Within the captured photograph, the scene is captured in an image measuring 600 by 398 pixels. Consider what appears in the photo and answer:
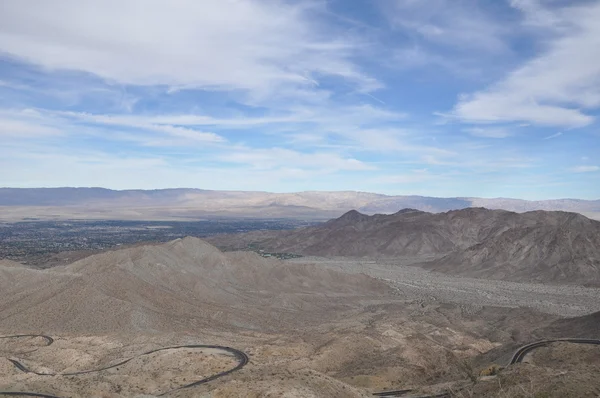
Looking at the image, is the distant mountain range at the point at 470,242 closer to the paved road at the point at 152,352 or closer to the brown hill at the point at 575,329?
the brown hill at the point at 575,329

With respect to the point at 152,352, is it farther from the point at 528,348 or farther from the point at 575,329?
the point at 575,329

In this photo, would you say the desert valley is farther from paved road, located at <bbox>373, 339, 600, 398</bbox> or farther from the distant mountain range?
the distant mountain range

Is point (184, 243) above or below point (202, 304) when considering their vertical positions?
above

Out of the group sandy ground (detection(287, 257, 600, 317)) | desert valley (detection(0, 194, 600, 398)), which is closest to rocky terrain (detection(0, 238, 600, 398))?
desert valley (detection(0, 194, 600, 398))

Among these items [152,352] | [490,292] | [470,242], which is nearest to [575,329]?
[152,352]

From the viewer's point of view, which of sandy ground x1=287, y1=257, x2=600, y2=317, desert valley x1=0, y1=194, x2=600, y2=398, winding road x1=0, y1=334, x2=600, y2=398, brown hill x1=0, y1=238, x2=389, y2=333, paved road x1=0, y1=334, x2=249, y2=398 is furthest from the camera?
sandy ground x1=287, y1=257, x2=600, y2=317

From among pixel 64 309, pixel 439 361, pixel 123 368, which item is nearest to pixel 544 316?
pixel 439 361

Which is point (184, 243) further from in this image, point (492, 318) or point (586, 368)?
point (586, 368)
